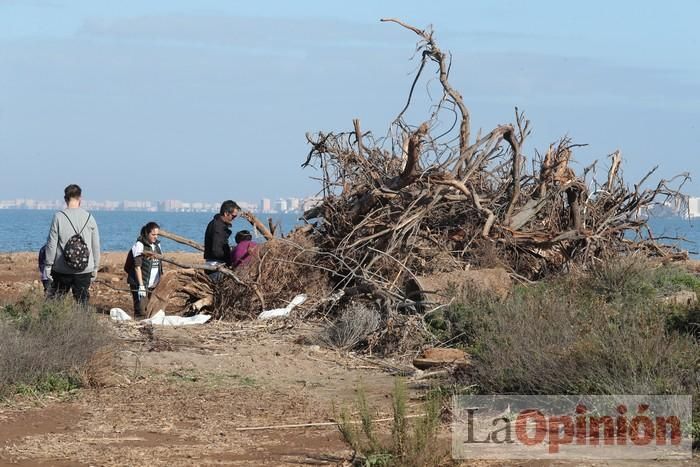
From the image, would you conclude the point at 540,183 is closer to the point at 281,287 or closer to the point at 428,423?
the point at 281,287

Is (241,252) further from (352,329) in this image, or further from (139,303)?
(352,329)

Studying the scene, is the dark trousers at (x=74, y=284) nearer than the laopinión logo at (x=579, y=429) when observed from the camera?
No

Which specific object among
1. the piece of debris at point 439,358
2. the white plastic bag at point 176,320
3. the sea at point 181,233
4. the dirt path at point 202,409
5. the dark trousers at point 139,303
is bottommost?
the dirt path at point 202,409

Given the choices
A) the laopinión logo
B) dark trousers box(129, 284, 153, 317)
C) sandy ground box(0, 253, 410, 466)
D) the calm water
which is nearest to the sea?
the calm water

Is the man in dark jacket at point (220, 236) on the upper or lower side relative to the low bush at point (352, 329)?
upper

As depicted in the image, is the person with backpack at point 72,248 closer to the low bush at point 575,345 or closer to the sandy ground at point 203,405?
the sandy ground at point 203,405

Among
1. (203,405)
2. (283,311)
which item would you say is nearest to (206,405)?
(203,405)

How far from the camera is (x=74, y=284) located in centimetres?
1094

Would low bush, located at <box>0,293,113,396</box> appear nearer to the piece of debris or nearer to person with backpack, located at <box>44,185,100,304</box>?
person with backpack, located at <box>44,185,100,304</box>

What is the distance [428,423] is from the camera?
20.1ft

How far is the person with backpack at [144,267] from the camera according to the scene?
14.0m

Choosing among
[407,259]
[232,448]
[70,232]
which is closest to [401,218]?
[407,259]

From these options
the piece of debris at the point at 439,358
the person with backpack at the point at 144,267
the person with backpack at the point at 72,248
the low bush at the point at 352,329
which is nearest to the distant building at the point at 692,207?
the low bush at the point at 352,329

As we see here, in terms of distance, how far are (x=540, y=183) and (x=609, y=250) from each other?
1375 millimetres
